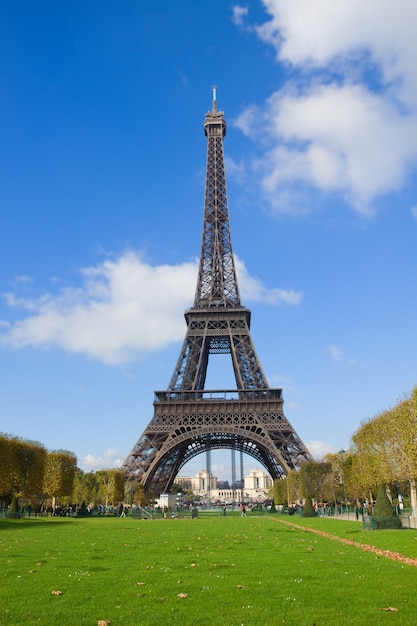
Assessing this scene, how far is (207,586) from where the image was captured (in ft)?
38.8

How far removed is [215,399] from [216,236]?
28705 millimetres

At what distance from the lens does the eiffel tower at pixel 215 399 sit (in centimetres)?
7050

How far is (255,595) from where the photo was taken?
35.9ft

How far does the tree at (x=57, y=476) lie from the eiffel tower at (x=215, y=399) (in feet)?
23.8

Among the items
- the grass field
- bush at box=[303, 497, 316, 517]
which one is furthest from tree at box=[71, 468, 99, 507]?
the grass field

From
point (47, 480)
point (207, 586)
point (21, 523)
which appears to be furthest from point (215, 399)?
point (207, 586)

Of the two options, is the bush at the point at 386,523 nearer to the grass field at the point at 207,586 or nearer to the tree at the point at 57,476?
the grass field at the point at 207,586

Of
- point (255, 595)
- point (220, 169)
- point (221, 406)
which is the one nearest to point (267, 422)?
point (221, 406)

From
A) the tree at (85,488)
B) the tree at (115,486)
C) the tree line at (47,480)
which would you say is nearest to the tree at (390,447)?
the tree line at (47,480)

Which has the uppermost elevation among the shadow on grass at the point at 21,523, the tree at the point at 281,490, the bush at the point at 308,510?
the tree at the point at 281,490

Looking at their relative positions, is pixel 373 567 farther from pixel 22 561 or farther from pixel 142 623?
pixel 22 561

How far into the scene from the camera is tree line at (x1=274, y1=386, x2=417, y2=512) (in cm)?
4456

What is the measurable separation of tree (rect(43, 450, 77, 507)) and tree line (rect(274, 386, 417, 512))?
27.4 meters

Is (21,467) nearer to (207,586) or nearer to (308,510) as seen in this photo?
(308,510)
